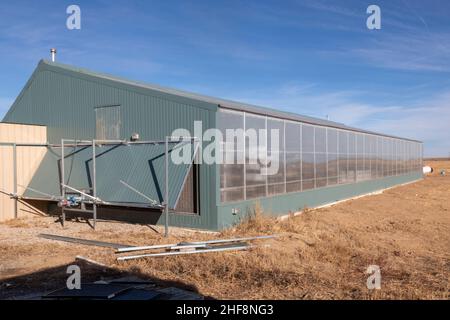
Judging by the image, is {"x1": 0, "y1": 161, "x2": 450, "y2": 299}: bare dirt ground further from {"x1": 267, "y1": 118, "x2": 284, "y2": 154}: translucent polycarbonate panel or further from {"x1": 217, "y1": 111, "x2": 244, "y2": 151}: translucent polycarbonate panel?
{"x1": 267, "y1": 118, "x2": 284, "y2": 154}: translucent polycarbonate panel

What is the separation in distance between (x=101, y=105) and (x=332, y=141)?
12.1m

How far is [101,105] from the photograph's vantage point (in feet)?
52.2

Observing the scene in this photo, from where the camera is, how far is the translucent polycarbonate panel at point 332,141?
71.8ft

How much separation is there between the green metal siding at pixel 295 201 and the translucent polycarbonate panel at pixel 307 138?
1.95m

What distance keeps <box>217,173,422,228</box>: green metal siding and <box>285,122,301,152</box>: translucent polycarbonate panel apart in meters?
1.94

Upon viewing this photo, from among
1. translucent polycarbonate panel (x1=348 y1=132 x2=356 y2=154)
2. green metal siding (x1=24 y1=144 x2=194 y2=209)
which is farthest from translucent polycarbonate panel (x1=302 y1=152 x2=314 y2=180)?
green metal siding (x1=24 y1=144 x2=194 y2=209)

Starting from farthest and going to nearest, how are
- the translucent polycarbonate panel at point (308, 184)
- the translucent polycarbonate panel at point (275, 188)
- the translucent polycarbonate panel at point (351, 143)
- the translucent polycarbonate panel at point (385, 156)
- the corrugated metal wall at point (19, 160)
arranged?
the translucent polycarbonate panel at point (385, 156) → the translucent polycarbonate panel at point (351, 143) → the translucent polycarbonate panel at point (308, 184) → the translucent polycarbonate panel at point (275, 188) → the corrugated metal wall at point (19, 160)

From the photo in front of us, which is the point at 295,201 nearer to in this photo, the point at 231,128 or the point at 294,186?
the point at 294,186

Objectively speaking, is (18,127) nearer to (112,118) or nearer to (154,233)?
(112,118)

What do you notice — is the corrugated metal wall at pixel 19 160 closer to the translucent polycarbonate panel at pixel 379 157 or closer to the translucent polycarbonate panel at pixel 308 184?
the translucent polycarbonate panel at pixel 308 184

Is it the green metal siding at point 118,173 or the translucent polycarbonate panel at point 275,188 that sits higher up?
the green metal siding at point 118,173

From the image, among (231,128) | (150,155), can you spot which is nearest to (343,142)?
(231,128)

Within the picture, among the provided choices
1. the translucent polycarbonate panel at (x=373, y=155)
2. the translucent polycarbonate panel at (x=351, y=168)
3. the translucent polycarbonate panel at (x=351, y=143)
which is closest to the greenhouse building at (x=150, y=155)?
the translucent polycarbonate panel at (x=351, y=168)
